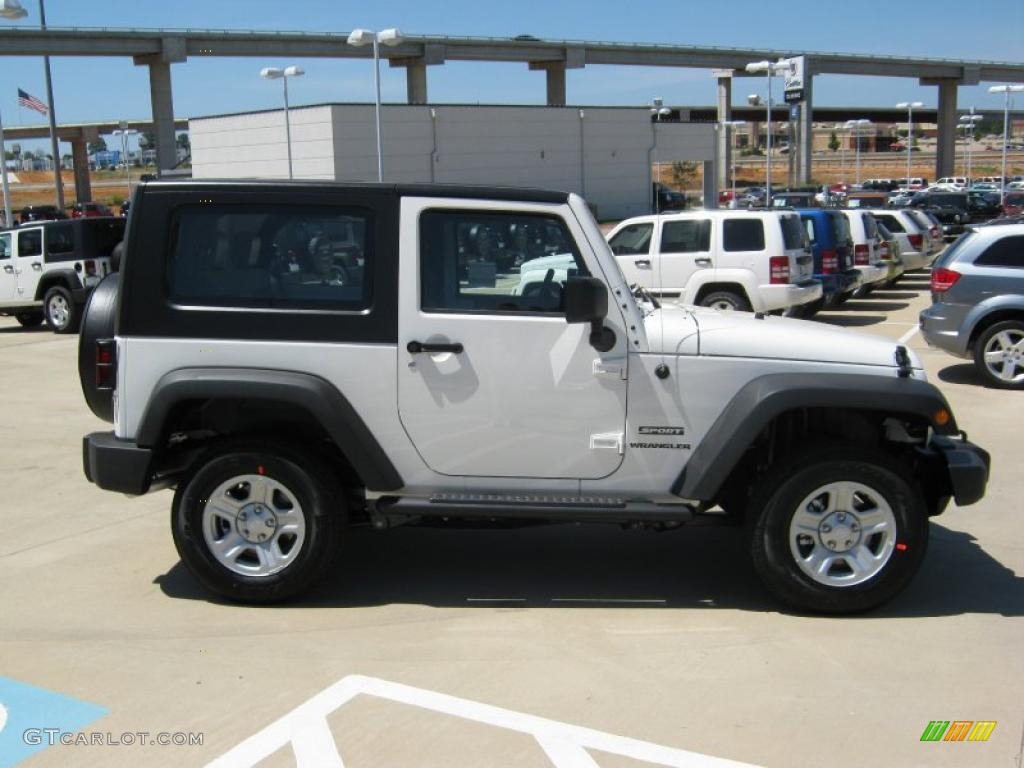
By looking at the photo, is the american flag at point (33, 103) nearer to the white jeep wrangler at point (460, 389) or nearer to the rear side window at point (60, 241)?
the rear side window at point (60, 241)

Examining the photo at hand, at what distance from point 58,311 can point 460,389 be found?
1521cm

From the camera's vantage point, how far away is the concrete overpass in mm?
62094

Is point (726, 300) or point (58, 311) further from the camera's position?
point (58, 311)

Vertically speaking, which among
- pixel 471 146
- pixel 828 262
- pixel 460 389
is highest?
pixel 471 146

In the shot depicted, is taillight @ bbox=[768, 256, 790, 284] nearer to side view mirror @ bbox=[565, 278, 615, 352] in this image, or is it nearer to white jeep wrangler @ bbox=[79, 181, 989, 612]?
white jeep wrangler @ bbox=[79, 181, 989, 612]

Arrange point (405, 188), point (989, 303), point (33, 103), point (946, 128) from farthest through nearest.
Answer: point (946, 128) < point (33, 103) < point (989, 303) < point (405, 188)

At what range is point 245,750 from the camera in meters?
3.98

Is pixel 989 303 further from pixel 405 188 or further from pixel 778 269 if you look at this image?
pixel 405 188

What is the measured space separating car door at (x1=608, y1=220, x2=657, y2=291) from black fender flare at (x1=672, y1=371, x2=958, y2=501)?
34.0 feet

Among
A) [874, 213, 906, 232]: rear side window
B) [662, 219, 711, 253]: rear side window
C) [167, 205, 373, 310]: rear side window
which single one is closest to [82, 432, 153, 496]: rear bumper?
[167, 205, 373, 310]: rear side window

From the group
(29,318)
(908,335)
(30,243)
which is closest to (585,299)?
(908,335)

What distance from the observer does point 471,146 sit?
57.0m

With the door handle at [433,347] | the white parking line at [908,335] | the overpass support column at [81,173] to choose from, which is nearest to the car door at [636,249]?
the white parking line at [908,335]

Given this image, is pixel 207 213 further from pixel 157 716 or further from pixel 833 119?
pixel 833 119
